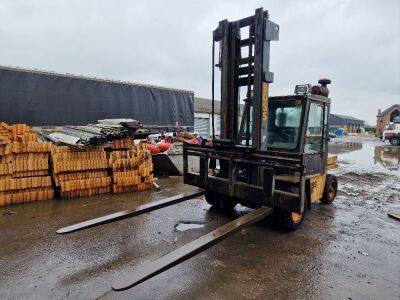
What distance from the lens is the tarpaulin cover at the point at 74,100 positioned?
411 inches

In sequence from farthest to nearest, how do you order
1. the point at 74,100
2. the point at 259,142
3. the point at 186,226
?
the point at 74,100 → the point at 186,226 → the point at 259,142

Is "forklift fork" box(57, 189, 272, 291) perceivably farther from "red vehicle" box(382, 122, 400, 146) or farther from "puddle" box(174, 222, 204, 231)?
"red vehicle" box(382, 122, 400, 146)

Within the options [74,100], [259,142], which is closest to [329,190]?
[259,142]

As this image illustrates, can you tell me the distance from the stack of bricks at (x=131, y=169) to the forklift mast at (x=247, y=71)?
3772 millimetres

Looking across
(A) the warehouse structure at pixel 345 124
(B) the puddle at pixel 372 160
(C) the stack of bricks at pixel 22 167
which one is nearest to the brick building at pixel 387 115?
(A) the warehouse structure at pixel 345 124

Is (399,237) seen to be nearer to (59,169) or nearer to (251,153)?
(251,153)

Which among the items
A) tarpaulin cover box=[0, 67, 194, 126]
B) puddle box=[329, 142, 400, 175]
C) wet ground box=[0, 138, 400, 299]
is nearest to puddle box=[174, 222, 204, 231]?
wet ground box=[0, 138, 400, 299]

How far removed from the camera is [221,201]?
20.2 feet

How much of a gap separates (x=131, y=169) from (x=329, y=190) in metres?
5.32

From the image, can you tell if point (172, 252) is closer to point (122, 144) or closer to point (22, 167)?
point (22, 167)

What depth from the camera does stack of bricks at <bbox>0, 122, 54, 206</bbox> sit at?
666cm

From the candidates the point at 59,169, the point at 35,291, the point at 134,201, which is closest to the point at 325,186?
the point at 134,201

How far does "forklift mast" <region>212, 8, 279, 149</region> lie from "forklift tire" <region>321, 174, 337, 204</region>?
2864mm

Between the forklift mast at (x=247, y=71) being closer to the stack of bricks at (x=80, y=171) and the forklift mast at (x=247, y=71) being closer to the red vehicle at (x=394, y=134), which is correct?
the stack of bricks at (x=80, y=171)
